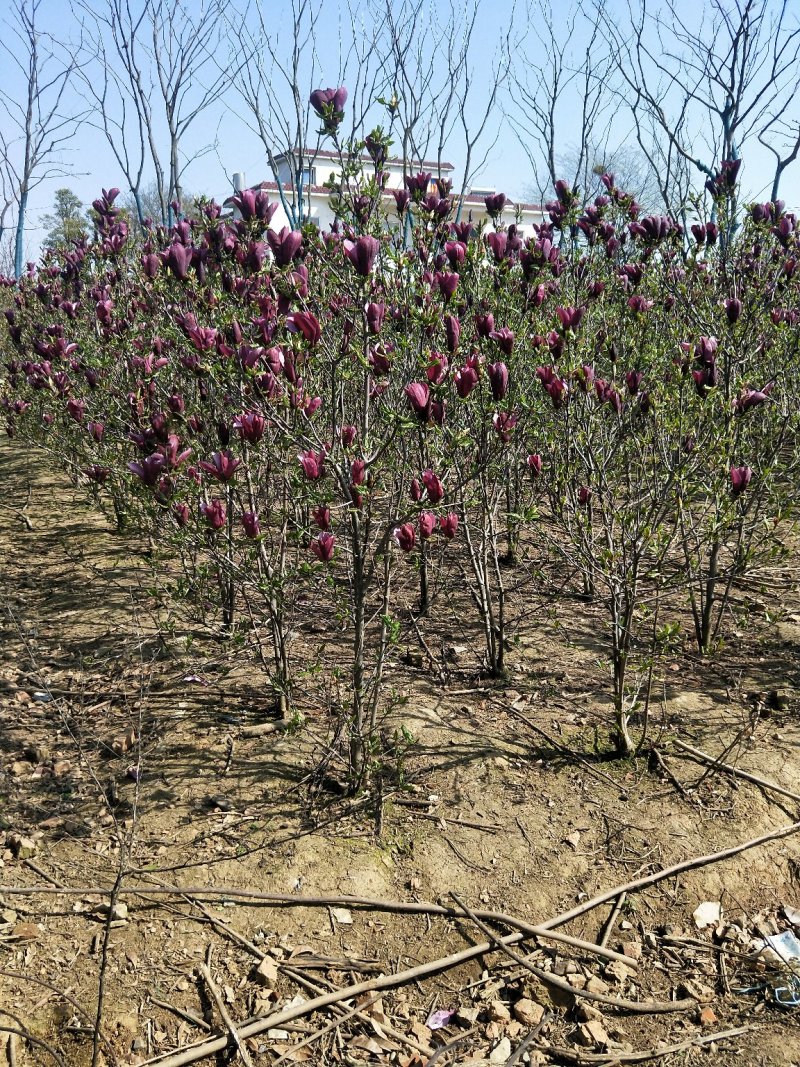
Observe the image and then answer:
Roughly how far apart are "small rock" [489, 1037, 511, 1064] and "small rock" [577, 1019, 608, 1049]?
0.19 m

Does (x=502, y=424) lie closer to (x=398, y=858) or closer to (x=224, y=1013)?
(x=398, y=858)

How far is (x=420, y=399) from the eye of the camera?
7.14ft

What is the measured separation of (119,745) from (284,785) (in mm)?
681

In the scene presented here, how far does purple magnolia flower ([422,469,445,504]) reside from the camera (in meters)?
2.21

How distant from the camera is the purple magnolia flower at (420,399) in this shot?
2154 mm

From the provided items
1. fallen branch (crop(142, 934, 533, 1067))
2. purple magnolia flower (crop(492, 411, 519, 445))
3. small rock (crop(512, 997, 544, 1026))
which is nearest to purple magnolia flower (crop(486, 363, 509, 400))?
purple magnolia flower (crop(492, 411, 519, 445))

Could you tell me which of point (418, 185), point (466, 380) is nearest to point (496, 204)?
point (418, 185)

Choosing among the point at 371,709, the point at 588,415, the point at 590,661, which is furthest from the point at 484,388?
the point at 590,661

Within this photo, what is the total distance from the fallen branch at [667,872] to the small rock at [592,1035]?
27cm

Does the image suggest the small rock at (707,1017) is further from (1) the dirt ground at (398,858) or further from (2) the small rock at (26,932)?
(2) the small rock at (26,932)

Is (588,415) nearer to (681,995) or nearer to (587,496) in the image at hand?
(587,496)

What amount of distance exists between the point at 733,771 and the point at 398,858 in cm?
124

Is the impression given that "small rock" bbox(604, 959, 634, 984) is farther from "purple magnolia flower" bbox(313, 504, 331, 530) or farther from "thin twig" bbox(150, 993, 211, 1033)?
"purple magnolia flower" bbox(313, 504, 331, 530)

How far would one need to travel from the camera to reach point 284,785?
9.57 feet
